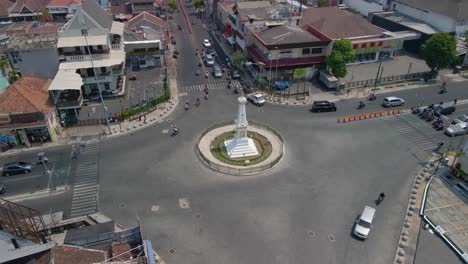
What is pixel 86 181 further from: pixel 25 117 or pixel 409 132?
pixel 409 132

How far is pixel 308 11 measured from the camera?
322 feet

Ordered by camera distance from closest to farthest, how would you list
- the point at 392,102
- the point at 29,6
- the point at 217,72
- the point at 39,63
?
the point at 392,102
the point at 39,63
the point at 217,72
the point at 29,6

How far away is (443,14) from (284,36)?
1933 inches

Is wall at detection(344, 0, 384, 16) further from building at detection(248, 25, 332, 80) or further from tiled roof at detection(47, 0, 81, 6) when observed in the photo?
tiled roof at detection(47, 0, 81, 6)

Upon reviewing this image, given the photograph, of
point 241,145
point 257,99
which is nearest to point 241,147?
point 241,145

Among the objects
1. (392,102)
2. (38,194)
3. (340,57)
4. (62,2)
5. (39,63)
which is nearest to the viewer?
(38,194)

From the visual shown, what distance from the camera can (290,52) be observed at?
254ft

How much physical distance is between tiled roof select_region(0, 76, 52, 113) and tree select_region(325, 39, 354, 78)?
190 ft

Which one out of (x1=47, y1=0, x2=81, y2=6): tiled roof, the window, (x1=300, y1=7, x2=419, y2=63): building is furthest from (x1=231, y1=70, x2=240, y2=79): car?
(x1=47, y1=0, x2=81, y2=6): tiled roof

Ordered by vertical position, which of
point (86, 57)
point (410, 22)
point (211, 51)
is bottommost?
point (211, 51)

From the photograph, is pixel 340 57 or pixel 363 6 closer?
pixel 340 57

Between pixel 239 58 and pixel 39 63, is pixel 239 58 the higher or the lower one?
the lower one

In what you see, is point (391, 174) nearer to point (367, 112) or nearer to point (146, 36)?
point (367, 112)

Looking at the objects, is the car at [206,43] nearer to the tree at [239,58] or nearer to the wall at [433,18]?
the tree at [239,58]
